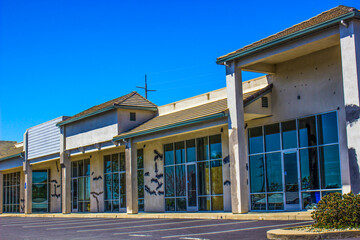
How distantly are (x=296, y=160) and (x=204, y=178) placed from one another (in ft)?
19.3

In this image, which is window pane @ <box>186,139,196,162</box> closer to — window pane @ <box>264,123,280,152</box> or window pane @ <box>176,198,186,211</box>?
window pane @ <box>176,198,186,211</box>

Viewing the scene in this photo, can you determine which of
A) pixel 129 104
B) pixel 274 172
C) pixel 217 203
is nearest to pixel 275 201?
pixel 274 172

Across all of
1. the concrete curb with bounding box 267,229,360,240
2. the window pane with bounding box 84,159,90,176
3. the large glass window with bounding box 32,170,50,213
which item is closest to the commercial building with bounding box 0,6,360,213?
the window pane with bounding box 84,159,90,176

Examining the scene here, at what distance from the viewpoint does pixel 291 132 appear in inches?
746

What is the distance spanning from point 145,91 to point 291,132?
4490 centimetres

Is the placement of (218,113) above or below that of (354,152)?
above

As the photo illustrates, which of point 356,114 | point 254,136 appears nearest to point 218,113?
point 254,136

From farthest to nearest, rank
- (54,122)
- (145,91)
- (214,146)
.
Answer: (145,91), (54,122), (214,146)

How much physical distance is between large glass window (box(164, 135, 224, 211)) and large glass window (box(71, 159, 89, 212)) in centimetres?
932

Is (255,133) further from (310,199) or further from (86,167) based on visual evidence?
(86,167)

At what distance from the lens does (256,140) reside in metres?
20.5

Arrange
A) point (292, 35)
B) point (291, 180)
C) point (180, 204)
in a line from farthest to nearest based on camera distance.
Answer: point (180, 204), point (291, 180), point (292, 35)

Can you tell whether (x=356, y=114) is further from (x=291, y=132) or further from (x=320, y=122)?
(x=291, y=132)

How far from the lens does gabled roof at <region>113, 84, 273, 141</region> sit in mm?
19453
